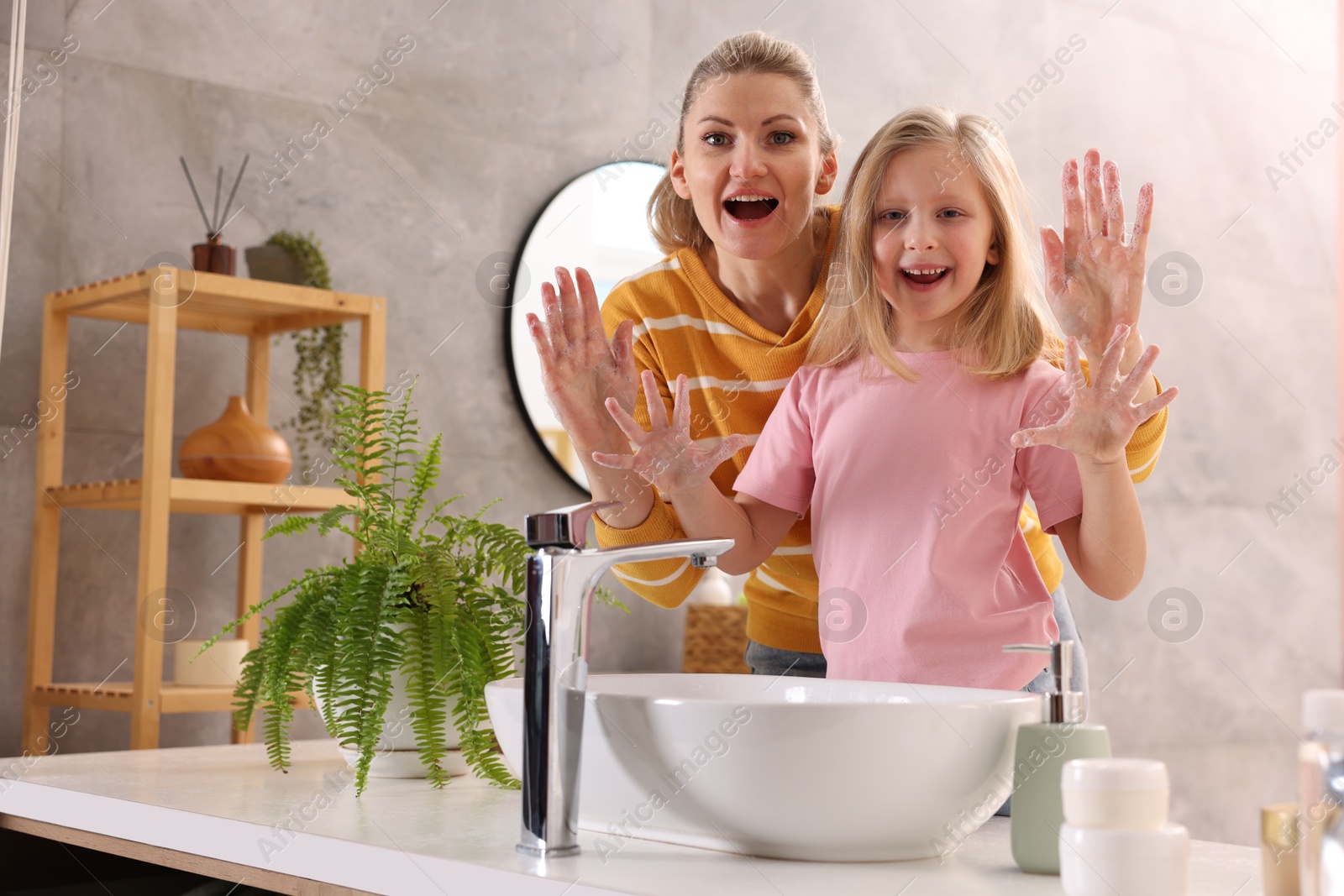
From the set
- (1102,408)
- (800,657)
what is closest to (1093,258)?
(1102,408)

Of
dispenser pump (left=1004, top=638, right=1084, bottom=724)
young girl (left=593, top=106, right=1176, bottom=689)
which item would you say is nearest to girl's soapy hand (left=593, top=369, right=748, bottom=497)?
young girl (left=593, top=106, right=1176, bottom=689)

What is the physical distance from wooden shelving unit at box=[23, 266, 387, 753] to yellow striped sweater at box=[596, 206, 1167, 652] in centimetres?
80

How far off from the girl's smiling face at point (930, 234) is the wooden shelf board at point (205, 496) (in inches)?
45.2

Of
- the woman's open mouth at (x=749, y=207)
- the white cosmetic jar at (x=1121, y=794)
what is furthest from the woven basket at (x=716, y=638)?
the white cosmetic jar at (x=1121, y=794)

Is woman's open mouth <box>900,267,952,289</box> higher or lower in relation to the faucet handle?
higher

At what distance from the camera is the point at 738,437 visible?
3.38 ft

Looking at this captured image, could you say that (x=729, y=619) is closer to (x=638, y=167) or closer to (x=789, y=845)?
(x=638, y=167)

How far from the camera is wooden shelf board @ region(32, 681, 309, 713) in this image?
1892mm

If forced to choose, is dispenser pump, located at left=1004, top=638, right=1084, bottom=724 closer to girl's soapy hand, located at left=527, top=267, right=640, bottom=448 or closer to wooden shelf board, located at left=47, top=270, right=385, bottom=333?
girl's soapy hand, located at left=527, top=267, right=640, bottom=448

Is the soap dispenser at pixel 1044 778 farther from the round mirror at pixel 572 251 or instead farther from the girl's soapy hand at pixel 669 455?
the round mirror at pixel 572 251

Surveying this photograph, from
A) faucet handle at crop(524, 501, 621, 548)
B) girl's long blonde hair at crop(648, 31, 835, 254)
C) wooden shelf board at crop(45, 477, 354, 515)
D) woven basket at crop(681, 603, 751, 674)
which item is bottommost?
woven basket at crop(681, 603, 751, 674)

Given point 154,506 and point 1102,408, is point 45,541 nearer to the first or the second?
point 154,506

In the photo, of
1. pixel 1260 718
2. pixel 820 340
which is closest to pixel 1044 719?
pixel 820 340

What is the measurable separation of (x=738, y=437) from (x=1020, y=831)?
0.42 metres
